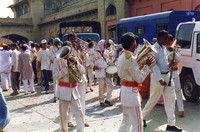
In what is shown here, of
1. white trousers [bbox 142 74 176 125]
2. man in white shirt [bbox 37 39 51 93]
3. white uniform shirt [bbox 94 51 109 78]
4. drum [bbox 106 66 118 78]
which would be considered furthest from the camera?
man in white shirt [bbox 37 39 51 93]

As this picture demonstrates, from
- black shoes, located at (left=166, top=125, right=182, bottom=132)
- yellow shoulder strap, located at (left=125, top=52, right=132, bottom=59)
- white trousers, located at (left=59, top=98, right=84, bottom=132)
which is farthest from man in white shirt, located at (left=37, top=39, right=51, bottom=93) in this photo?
yellow shoulder strap, located at (left=125, top=52, right=132, bottom=59)

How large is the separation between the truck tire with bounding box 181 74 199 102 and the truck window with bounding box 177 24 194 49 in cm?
90

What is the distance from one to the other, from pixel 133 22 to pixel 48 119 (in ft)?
31.6

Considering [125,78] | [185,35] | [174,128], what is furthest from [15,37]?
[125,78]

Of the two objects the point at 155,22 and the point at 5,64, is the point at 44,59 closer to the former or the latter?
the point at 5,64

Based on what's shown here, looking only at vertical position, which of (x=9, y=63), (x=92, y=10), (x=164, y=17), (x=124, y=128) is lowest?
(x=124, y=128)

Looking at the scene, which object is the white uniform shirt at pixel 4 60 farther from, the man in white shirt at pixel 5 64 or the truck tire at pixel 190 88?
the truck tire at pixel 190 88

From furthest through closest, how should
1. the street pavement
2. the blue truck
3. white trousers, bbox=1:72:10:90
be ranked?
the blue truck, white trousers, bbox=1:72:10:90, the street pavement

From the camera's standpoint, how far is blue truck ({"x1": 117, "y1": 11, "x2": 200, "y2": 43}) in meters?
11.3

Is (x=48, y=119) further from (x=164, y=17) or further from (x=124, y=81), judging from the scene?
(x=164, y=17)

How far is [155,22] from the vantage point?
12.5m

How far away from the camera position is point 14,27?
139ft

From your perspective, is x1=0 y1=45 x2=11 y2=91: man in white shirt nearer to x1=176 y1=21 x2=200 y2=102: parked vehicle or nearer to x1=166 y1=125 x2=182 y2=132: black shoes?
x1=176 y1=21 x2=200 y2=102: parked vehicle

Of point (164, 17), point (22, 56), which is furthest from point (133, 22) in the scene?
point (22, 56)
